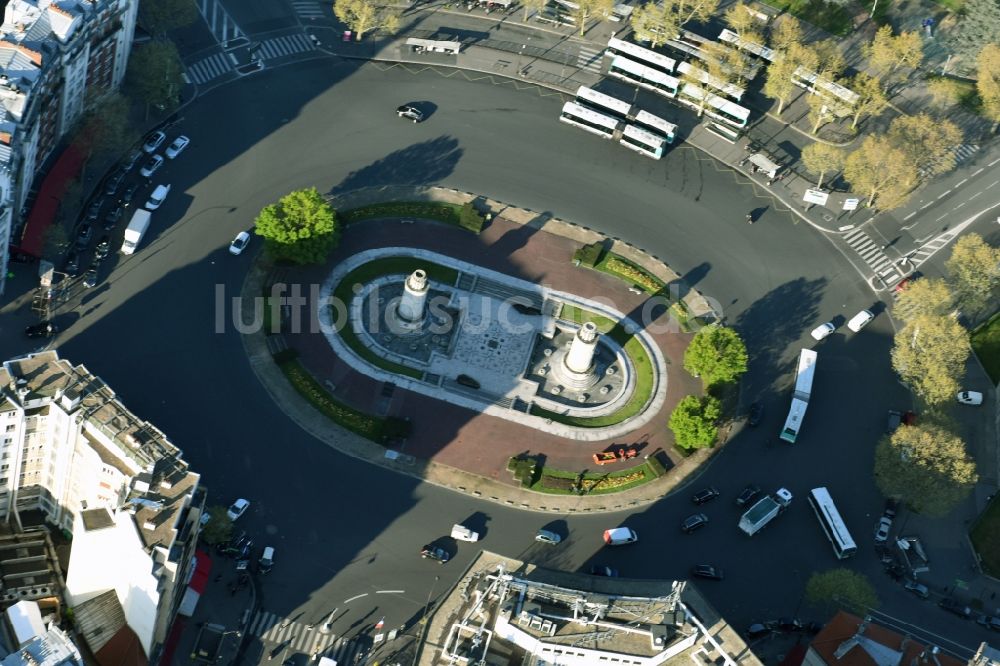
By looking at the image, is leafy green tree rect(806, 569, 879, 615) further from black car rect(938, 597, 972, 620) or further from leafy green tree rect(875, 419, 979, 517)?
leafy green tree rect(875, 419, 979, 517)

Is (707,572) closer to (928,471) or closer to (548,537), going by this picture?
(548,537)

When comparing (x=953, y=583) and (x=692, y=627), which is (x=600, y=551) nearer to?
(x=692, y=627)

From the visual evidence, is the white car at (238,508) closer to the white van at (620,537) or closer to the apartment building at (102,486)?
the apartment building at (102,486)

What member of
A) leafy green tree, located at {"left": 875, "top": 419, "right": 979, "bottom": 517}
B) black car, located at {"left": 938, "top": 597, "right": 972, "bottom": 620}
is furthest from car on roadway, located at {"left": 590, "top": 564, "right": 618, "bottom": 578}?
black car, located at {"left": 938, "top": 597, "right": 972, "bottom": 620}

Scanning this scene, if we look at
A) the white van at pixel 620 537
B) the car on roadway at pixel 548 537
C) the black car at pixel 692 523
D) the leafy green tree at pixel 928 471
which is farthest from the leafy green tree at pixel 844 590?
the car on roadway at pixel 548 537

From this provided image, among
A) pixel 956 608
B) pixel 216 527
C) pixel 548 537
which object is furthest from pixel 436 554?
pixel 956 608

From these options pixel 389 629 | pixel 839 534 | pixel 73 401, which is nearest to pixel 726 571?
pixel 839 534
